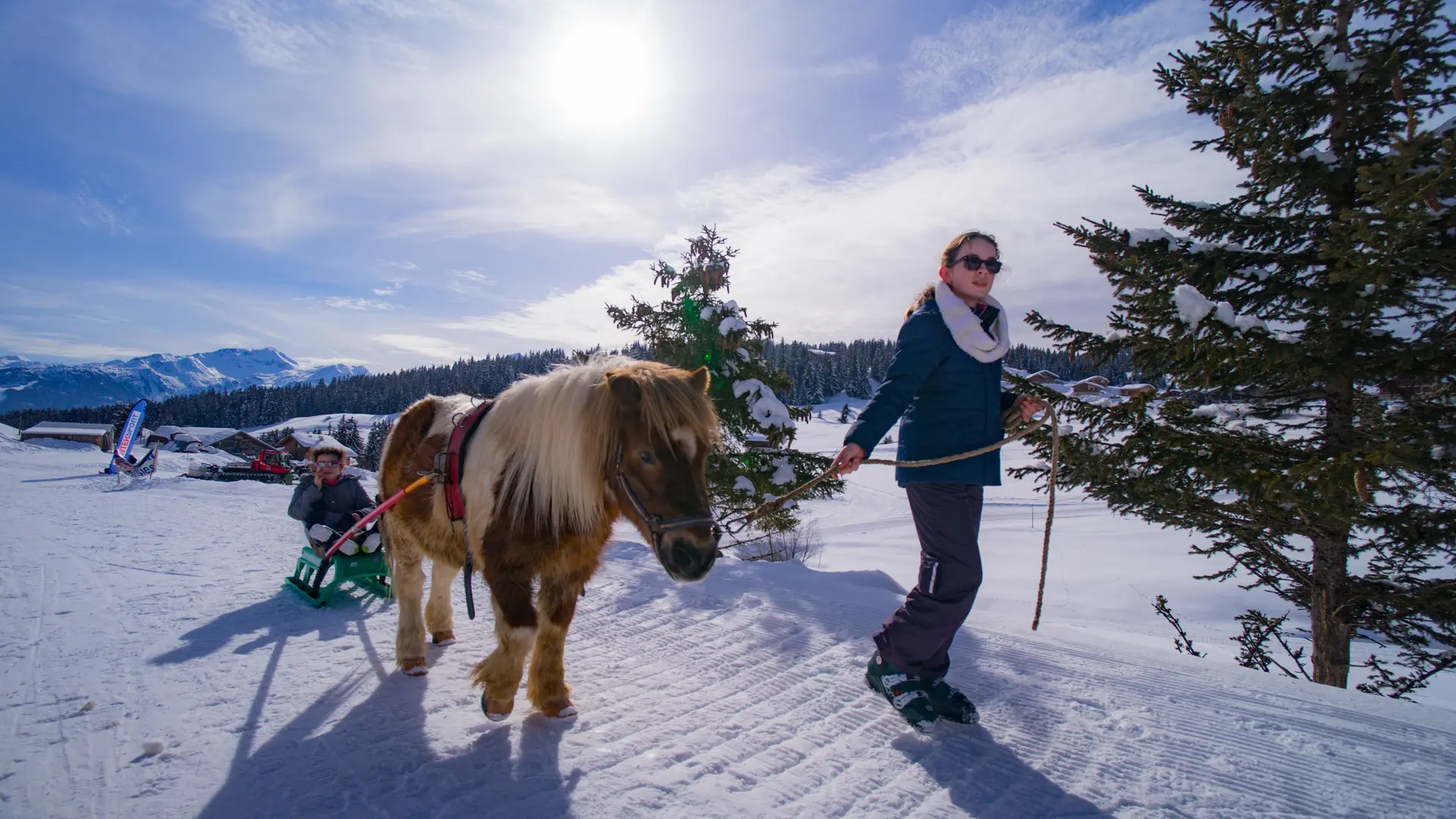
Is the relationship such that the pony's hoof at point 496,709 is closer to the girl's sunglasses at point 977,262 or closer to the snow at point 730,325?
the girl's sunglasses at point 977,262

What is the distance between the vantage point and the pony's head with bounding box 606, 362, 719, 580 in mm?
2605

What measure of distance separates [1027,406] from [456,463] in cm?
331

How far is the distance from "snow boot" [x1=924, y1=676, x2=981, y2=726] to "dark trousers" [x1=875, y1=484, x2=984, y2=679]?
0.08m

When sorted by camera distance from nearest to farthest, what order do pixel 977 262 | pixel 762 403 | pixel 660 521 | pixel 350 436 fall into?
pixel 660 521 < pixel 977 262 < pixel 762 403 < pixel 350 436

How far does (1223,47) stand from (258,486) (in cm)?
2148

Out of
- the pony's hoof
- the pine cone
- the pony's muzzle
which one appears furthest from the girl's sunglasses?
the pine cone

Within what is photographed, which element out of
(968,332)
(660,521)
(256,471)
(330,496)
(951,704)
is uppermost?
(968,332)

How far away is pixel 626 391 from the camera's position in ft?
9.30

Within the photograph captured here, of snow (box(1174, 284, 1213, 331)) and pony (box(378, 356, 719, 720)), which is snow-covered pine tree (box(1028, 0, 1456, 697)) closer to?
snow (box(1174, 284, 1213, 331))

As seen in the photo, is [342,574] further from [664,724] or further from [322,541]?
[664,724]

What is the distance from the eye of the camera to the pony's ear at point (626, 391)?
282cm

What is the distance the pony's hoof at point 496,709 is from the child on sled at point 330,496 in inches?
135

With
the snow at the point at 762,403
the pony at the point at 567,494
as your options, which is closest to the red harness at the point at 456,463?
the pony at the point at 567,494

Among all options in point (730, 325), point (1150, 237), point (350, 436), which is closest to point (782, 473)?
point (730, 325)
